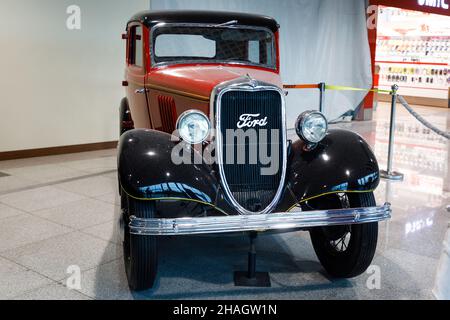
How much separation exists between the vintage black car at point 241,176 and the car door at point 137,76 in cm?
57

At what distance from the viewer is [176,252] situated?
10.7 feet

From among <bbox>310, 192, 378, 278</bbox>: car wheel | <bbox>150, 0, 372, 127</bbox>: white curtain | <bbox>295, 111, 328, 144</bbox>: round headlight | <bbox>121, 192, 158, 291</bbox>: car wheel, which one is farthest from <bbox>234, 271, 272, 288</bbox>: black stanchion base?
<bbox>150, 0, 372, 127</bbox>: white curtain

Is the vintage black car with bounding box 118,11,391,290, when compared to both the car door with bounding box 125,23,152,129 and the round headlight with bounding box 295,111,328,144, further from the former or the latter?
the car door with bounding box 125,23,152,129

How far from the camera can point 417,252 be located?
332cm

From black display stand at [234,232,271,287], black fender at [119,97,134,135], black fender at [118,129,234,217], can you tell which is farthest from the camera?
black fender at [119,97,134,135]

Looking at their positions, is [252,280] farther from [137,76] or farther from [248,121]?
[137,76]

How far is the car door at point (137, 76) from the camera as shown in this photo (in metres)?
3.75

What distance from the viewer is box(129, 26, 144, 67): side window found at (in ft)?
12.7

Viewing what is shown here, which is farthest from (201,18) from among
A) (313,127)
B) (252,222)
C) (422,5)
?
(422,5)

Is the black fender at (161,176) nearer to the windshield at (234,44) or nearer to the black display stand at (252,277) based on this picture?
the black display stand at (252,277)

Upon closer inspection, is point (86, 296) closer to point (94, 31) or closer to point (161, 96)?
point (161, 96)

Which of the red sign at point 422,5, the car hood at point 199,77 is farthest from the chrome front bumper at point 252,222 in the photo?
the red sign at point 422,5

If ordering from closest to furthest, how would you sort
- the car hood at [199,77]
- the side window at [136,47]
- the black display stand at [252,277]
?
the black display stand at [252,277]
the car hood at [199,77]
the side window at [136,47]

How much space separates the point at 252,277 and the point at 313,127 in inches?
36.2
